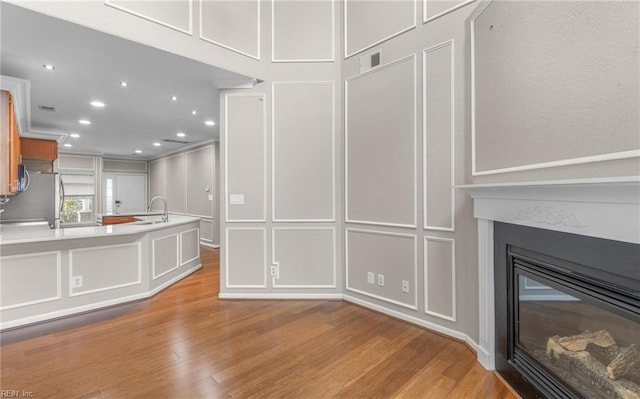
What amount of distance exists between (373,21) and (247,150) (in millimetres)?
2053

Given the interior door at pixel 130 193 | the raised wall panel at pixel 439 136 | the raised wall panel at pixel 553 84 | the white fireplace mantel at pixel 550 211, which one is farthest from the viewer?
the interior door at pixel 130 193

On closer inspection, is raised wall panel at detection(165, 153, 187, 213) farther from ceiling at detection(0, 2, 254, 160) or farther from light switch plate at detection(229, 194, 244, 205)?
light switch plate at detection(229, 194, 244, 205)

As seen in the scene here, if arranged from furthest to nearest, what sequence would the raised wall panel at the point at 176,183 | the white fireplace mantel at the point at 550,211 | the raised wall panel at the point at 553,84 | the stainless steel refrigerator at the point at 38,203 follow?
the raised wall panel at the point at 176,183
the stainless steel refrigerator at the point at 38,203
the raised wall panel at the point at 553,84
the white fireplace mantel at the point at 550,211

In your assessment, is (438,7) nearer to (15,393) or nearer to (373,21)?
(373,21)

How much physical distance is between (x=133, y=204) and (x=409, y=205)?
1042 centimetres

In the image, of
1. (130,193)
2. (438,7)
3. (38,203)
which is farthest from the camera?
(130,193)

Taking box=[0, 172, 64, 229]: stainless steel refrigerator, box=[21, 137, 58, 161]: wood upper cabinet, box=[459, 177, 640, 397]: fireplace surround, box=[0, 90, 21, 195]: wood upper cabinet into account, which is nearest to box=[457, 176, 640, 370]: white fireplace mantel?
box=[459, 177, 640, 397]: fireplace surround

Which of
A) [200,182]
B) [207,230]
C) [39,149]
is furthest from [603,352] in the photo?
[39,149]

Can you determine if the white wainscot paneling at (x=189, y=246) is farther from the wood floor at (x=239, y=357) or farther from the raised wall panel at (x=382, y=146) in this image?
the raised wall panel at (x=382, y=146)

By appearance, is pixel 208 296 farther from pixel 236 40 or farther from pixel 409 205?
pixel 236 40

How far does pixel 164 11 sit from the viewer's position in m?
2.60

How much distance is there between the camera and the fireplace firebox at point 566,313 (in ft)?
4.22

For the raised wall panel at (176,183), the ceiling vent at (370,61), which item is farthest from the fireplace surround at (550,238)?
the raised wall panel at (176,183)

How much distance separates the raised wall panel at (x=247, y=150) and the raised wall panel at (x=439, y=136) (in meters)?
1.90
